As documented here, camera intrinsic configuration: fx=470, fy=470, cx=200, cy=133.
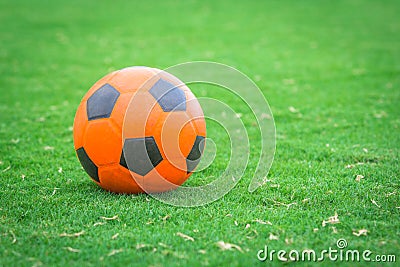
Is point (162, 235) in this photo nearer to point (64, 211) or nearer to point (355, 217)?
point (64, 211)

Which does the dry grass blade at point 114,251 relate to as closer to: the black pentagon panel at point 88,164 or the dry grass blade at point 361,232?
the black pentagon panel at point 88,164

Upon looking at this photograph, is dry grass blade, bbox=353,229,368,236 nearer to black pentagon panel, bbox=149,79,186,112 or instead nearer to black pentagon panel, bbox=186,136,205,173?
black pentagon panel, bbox=186,136,205,173

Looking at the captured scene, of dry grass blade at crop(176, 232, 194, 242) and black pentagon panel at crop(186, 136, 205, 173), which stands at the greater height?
black pentagon panel at crop(186, 136, 205, 173)

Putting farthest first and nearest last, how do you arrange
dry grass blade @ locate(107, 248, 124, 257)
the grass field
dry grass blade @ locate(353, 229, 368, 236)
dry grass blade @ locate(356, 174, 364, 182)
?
dry grass blade @ locate(356, 174, 364, 182) → dry grass blade @ locate(353, 229, 368, 236) → the grass field → dry grass blade @ locate(107, 248, 124, 257)

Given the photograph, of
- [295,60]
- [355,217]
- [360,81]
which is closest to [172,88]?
[355,217]

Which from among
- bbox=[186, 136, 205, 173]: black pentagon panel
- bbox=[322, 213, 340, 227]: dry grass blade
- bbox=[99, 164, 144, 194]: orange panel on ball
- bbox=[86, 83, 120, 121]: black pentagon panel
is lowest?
bbox=[322, 213, 340, 227]: dry grass blade

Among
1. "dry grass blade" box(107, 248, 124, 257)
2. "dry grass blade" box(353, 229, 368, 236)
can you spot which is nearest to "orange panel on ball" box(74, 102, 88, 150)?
"dry grass blade" box(107, 248, 124, 257)

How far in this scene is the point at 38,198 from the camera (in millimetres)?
4566

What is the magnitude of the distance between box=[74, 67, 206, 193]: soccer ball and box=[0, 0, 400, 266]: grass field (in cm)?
26

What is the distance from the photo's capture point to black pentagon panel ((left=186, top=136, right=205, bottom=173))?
4518 mm

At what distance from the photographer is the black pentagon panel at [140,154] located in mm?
4277

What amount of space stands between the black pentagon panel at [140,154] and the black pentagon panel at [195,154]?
33 centimetres

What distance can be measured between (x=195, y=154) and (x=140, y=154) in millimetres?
572

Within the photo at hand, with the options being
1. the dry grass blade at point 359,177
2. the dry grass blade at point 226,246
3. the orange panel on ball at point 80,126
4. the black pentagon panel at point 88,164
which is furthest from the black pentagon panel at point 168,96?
the dry grass blade at point 359,177
